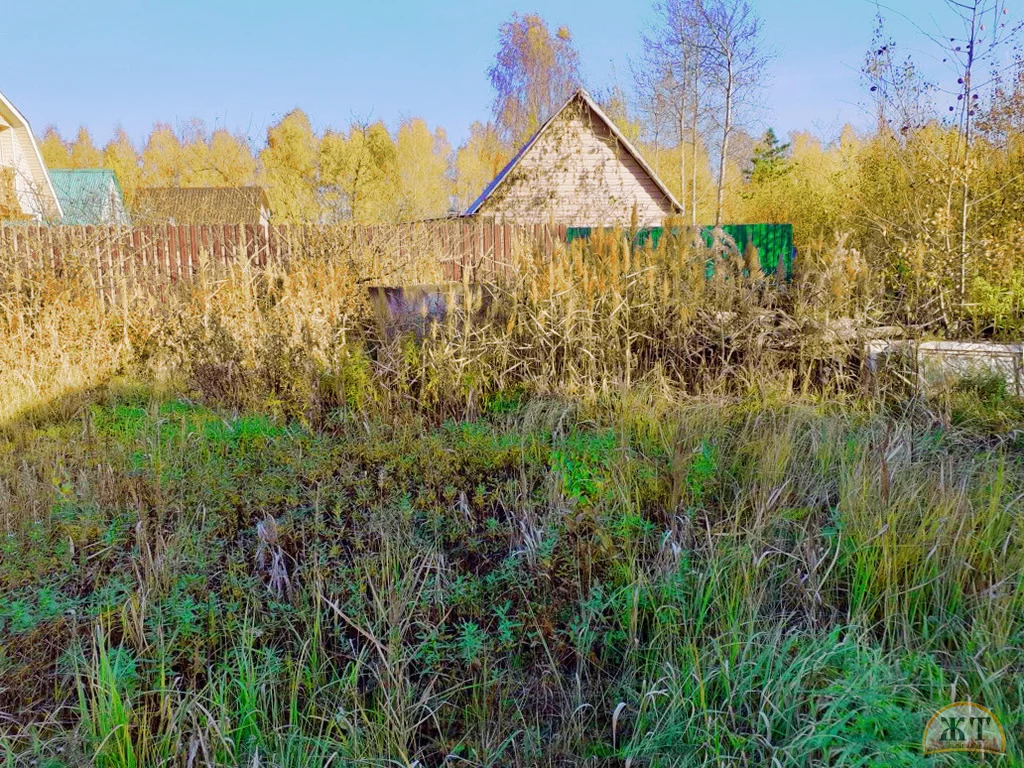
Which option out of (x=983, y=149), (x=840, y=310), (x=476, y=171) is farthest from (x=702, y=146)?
(x=840, y=310)

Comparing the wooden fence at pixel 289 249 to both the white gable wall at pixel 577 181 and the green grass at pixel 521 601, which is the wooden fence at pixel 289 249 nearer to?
the green grass at pixel 521 601

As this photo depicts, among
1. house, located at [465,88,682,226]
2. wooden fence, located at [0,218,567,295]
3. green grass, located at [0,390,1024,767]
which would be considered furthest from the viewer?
house, located at [465,88,682,226]

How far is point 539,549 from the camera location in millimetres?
2453

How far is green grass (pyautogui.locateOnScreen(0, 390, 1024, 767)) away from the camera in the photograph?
175 cm

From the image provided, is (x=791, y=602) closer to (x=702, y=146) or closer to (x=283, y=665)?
(x=283, y=665)

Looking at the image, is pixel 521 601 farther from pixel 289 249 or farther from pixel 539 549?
pixel 289 249

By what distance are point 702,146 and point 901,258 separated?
26.6 meters

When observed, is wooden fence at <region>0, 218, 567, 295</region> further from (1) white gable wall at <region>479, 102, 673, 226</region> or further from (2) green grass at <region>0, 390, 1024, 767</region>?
(1) white gable wall at <region>479, 102, 673, 226</region>

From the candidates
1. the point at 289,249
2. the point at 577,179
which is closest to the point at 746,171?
the point at 577,179

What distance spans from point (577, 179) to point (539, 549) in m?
17.3

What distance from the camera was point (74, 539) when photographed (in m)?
2.65

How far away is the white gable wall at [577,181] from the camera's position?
18.3 metres

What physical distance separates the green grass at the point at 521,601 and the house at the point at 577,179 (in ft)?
51.7

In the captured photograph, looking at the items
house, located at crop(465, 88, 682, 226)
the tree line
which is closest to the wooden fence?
the tree line
